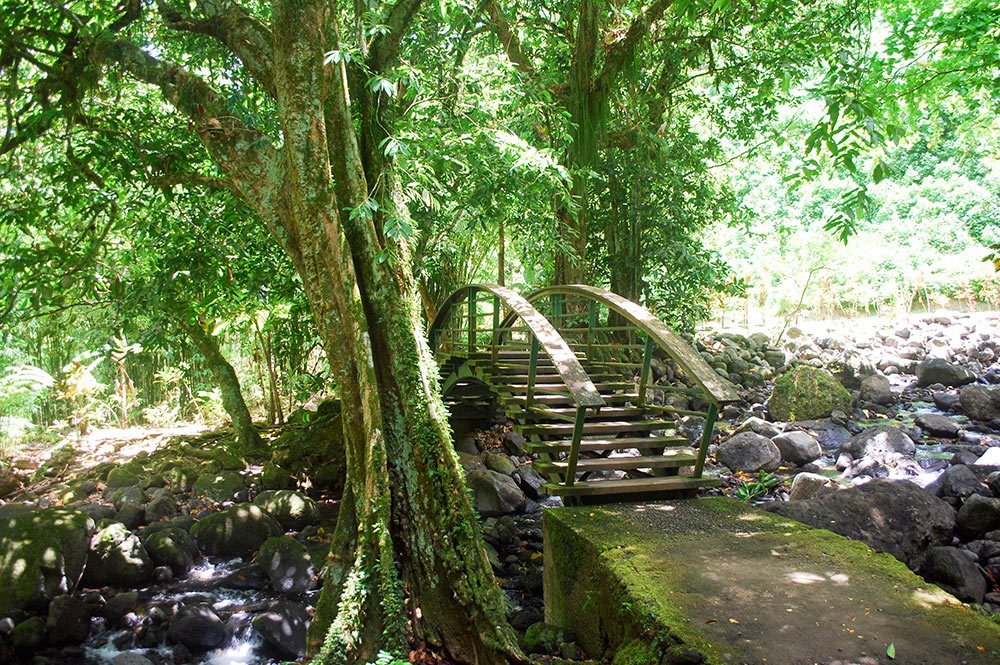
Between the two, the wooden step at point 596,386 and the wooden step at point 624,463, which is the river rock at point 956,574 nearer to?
the wooden step at point 624,463

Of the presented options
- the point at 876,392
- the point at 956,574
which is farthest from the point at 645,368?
the point at 876,392

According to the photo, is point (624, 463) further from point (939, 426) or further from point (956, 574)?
point (939, 426)

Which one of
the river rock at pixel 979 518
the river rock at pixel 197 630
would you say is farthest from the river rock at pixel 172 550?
the river rock at pixel 979 518

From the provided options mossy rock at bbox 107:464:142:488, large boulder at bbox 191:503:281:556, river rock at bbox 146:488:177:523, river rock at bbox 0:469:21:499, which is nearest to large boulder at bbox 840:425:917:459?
large boulder at bbox 191:503:281:556

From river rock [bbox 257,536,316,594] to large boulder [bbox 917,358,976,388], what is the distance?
37.1 feet

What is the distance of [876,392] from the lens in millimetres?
10797

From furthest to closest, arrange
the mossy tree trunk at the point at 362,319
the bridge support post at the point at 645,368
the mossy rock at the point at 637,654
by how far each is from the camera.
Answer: the bridge support post at the point at 645,368, the mossy tree trunk at the point at 362,319, the mossy rock at the point at 637,654

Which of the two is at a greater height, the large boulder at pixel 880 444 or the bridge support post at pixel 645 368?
the bridge support post at pixel 645 368

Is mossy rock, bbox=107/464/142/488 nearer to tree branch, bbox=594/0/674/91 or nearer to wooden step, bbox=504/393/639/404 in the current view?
wooden step, bbox=504/393/639/404

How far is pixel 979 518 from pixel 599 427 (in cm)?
295

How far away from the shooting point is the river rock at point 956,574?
14.1 feet

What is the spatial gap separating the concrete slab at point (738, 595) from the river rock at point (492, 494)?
7.83 ft

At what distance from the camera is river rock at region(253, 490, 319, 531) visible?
22.0 ft

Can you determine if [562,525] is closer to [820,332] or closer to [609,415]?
[609,415]
